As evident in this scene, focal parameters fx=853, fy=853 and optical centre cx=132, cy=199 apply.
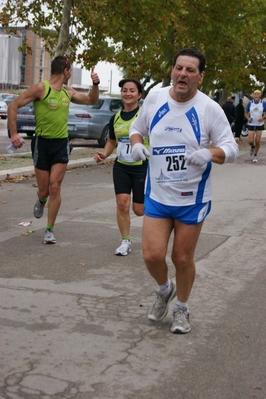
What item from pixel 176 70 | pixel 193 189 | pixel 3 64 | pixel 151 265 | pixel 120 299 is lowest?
pixel 3 64

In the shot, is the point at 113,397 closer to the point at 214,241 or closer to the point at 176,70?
the point at 176,70

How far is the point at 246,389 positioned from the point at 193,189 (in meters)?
1.48

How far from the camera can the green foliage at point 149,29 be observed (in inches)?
840

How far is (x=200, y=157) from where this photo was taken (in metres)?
5.33

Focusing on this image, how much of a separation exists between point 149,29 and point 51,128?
13782 millimetres

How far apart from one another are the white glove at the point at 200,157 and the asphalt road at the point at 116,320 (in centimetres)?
119

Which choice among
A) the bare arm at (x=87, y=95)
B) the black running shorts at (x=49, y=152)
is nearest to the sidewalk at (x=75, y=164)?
the bare arm at (x=87, y=95)

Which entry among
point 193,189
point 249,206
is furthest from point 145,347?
point 249,206

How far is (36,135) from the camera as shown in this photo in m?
9.30

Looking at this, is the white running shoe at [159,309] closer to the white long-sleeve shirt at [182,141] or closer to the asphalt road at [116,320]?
the asphalt road at [116,320]

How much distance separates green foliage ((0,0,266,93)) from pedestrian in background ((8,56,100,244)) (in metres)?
11.4

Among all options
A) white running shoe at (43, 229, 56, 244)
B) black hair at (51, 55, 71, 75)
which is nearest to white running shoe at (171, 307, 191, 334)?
white running shoe at (43, 229, 56, 244)

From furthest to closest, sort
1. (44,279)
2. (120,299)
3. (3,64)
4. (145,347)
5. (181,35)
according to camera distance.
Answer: (3,64)
(181,35)
(44,279)
(120,299)
(145,347)

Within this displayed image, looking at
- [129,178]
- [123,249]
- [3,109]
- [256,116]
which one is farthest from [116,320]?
[3,109]
